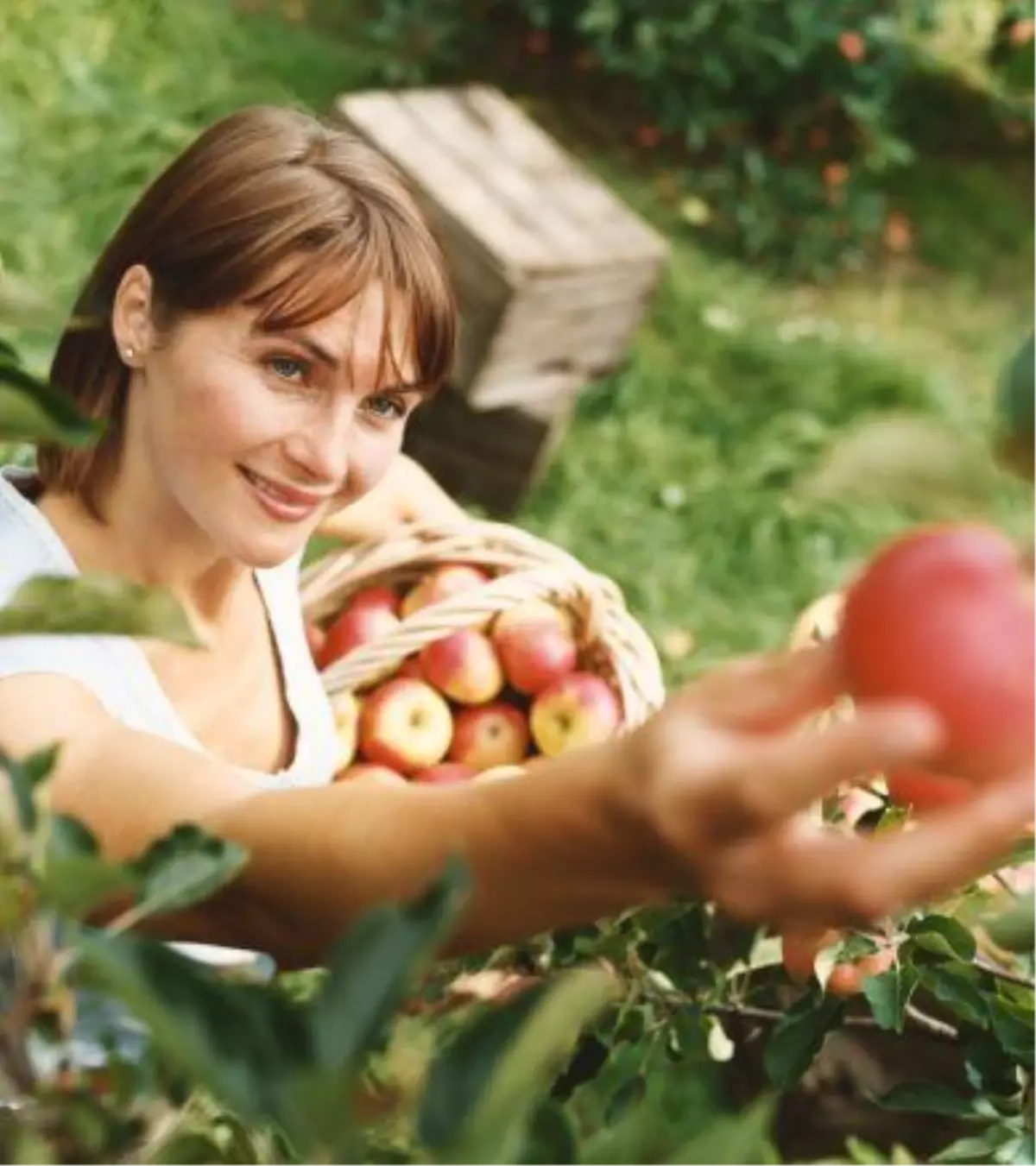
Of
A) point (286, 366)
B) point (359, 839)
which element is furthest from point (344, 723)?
point (359, 839)

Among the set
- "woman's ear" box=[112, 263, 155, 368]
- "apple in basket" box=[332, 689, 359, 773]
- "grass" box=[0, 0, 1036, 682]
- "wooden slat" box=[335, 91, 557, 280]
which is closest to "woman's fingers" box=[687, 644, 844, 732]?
"woman's ear" box=[112, 263, 155, 368]

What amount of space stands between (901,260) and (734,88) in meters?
0.57

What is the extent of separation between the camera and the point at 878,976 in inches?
49.2

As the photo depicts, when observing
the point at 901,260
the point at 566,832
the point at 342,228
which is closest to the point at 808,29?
the point at 901,260

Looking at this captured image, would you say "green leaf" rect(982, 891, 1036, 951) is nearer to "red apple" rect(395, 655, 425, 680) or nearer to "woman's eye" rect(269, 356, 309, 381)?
"woman's eye" rect(269, 356, 309, 381)

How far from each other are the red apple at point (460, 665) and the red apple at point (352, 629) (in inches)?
2.9

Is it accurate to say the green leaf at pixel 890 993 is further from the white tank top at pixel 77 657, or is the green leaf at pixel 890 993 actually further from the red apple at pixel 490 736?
the red apple at pixel 490 736

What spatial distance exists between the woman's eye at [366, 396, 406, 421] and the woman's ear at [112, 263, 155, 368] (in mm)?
187

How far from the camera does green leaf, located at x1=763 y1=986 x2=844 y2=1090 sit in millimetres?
1286

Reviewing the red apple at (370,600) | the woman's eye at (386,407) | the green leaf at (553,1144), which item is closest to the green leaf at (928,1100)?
the green leaf at (553,1144)

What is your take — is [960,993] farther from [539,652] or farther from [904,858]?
A: [539,652]

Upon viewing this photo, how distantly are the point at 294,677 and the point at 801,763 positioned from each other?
1.30 m

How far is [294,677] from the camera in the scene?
6.31ft

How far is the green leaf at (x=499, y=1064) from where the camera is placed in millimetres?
638
